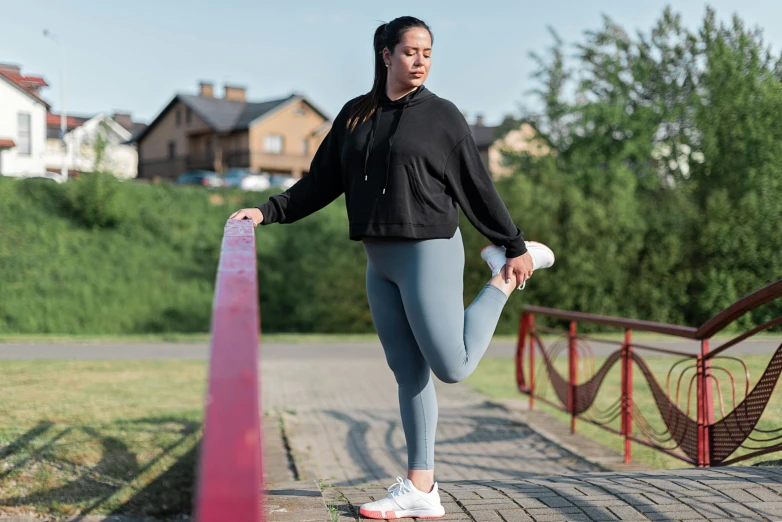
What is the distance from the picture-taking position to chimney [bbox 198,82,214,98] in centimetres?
5962

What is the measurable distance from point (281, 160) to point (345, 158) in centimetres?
4992

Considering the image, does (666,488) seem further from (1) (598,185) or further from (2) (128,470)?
(1) (598,185)

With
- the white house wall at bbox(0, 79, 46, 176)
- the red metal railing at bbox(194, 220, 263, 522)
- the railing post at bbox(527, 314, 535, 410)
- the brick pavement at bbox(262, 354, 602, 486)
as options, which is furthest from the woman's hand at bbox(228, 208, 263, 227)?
the white house wall at bbox(0, 79, 46, 176)

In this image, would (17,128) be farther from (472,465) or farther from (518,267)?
(518,267)

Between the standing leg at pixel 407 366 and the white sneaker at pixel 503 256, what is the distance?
0.38m

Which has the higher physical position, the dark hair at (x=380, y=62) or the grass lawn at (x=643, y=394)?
the dark hair at (x=380, y=62)

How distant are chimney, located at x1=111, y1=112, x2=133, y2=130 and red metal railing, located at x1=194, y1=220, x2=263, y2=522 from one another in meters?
80.2

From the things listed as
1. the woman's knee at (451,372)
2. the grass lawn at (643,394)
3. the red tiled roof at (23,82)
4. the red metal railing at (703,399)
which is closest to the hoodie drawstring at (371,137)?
the woman's knee at (451,372)

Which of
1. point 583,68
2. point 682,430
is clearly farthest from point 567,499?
point 583,68

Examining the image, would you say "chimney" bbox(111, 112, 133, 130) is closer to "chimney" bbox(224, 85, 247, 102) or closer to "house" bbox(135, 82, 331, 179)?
"house" bbox(135, 82, 331, 179)

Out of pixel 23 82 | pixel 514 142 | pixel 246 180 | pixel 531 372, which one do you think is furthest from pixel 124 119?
pixel 531 372

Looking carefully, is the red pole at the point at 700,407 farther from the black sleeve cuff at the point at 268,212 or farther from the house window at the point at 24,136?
the house window at the point at 24,136

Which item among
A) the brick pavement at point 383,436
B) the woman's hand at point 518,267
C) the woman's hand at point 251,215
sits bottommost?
the brick pavement at point 383,436

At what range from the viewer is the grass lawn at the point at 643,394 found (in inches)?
175
